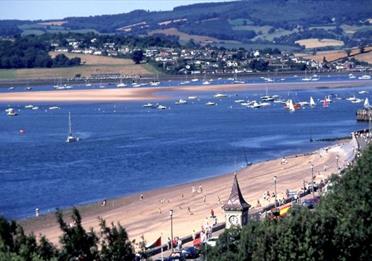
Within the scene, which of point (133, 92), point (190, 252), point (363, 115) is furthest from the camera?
point (133, 92)

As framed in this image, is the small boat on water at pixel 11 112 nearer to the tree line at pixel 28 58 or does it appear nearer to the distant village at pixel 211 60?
the tree line at pixel 28 58

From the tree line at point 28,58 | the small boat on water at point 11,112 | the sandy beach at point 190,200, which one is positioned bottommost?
the tree line at point 28,58

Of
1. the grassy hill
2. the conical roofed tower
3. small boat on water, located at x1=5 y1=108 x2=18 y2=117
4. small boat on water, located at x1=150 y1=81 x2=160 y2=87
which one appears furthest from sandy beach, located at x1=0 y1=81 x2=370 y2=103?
the conical roofed tower

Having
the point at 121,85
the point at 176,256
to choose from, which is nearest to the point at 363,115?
the point at 176,256

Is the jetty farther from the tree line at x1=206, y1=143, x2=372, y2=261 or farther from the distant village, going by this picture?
the distant village

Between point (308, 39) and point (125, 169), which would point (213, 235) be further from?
point (308, 39)

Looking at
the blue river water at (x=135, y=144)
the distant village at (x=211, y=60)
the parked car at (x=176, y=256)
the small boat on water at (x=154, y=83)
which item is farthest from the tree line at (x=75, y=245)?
the distant village at (x=211, y=60)

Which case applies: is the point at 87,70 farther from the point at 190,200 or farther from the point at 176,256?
the point at 176,256
